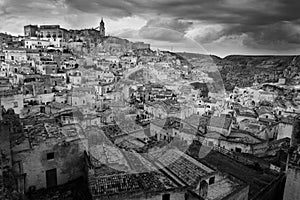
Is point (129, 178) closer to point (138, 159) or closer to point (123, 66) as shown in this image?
point (138, 159)

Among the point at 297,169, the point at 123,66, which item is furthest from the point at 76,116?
the point at 123,66

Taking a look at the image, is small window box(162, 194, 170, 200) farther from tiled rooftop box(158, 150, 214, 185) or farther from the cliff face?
the cliff face

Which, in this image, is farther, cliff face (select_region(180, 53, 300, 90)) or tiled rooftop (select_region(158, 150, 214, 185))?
cliff face (select_region(180, 53, 300, 90))

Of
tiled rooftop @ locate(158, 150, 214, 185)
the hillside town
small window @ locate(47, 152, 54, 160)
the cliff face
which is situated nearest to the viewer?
the hillside town

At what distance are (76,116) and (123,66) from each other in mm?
32797

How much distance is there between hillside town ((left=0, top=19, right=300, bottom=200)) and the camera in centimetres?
923

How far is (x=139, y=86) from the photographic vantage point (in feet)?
124

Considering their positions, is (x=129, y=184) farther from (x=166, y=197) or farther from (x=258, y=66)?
(x=258, y=66)

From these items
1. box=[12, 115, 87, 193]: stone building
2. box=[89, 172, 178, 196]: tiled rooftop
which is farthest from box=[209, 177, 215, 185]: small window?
box=[12, 115, 87, 193]: stone building

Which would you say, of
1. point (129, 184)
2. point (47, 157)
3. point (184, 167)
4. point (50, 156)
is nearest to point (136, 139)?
point (184, 167)

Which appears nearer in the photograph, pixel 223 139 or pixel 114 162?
pixel 114 162

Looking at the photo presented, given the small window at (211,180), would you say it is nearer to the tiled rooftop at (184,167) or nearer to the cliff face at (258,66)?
the tiled rooftop at (184,167)

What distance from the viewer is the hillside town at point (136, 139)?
9.23 meters

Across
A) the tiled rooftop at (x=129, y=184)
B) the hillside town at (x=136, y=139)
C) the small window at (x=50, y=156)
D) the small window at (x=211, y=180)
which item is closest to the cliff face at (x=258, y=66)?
the hillside town at (x=136, y=139)
